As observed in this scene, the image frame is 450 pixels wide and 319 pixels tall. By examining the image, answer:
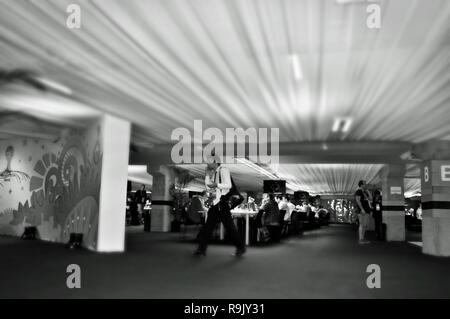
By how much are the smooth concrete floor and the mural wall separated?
121 cm

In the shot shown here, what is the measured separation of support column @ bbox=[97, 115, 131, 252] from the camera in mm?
7430

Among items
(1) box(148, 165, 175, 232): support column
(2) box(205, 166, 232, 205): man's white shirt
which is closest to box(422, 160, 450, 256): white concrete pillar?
(2) box(205, 166, 232, 205): man's white shirt

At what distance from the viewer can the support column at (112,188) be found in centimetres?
743

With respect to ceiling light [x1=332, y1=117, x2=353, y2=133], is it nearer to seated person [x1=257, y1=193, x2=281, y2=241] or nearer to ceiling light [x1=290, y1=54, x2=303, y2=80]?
seated person [x1=257, y1=193, x2=281, y2=241]

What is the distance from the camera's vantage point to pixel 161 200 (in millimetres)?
14867

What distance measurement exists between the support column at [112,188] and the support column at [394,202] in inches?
311

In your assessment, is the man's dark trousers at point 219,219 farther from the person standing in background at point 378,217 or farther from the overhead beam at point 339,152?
the person standing in background at point 378,217

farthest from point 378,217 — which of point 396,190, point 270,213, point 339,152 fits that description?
point 270,213

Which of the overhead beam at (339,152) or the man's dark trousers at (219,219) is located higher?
the overhead beam at (339,152)

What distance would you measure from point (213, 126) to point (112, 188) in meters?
2.61

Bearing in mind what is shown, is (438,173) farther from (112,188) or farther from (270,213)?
(112,188)

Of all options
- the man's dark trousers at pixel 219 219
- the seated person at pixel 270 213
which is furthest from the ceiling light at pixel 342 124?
the man's dark trousers at pixel 219 219

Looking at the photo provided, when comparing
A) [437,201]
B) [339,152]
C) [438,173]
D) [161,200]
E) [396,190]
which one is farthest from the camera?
[161,200]

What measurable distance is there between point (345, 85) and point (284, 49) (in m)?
1.67
